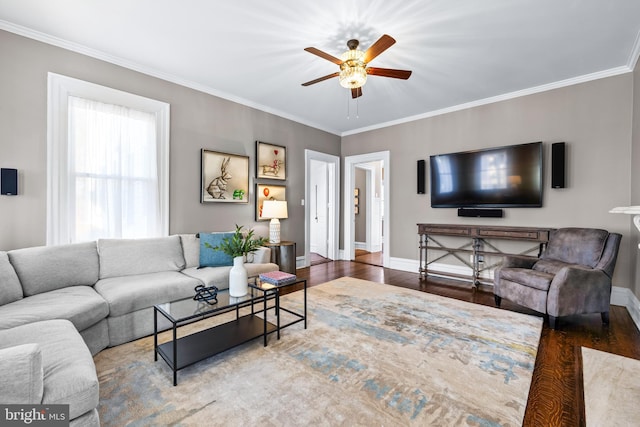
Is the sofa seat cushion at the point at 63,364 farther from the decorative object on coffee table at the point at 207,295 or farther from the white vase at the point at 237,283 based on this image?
the white vase at the point at 237,283

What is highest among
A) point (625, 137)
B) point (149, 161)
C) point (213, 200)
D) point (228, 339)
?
point (625, 137)

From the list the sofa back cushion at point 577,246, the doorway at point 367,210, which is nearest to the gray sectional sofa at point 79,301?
the sofa back cushion at point 577,246

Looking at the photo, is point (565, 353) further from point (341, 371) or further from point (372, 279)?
point (372, 279)

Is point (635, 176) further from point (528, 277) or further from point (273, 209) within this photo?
point (273, 209)

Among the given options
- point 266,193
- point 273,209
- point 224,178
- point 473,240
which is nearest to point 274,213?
point 273,209

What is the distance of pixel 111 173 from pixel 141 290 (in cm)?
160

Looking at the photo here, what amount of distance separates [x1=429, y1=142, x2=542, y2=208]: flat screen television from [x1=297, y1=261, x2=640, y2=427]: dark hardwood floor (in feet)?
4.32

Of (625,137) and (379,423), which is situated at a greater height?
(625,137)

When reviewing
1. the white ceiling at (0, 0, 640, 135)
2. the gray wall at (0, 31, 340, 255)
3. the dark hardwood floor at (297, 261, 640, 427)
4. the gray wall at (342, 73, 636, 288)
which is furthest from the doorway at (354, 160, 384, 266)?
the white ceiling at (0, 0, 640, 135)

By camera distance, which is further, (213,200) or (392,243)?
(392,243)

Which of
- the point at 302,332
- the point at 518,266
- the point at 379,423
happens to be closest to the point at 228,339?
the point at 302,332

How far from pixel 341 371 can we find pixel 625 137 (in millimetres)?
4250

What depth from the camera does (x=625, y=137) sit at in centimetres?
337

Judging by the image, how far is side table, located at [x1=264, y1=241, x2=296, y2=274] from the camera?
4.38 meters
